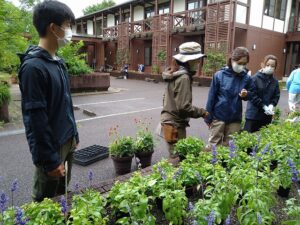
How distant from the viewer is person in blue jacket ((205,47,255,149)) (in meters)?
3.79

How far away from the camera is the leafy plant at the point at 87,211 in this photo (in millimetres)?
1689

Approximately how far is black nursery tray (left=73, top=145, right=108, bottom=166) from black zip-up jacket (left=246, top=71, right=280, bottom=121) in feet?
8.77

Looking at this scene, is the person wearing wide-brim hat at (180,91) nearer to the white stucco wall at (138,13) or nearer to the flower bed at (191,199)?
the flower bed at (191,199)

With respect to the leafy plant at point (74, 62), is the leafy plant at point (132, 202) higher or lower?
lower

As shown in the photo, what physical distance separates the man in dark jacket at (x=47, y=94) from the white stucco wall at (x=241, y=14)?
17.7 meters

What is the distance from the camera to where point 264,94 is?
4570 mm

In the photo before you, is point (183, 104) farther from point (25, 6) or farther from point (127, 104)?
point (127, 104)

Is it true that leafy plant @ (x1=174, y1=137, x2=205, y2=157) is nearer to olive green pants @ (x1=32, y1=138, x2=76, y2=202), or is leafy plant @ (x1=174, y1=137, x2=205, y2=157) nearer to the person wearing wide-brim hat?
the person wearing wide-brim hat

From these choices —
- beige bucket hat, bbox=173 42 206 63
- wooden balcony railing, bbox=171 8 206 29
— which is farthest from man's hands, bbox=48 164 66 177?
wooden balcony railing, bbox=171 8 206 29

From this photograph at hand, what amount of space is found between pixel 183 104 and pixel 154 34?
68.9 ft

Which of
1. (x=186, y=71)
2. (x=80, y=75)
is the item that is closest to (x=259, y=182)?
(x=186, y=71)

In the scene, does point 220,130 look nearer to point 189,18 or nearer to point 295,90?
point 295,90

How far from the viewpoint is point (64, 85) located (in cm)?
220

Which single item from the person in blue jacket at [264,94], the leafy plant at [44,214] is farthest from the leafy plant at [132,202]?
the person in blue jacket at [264,94]
